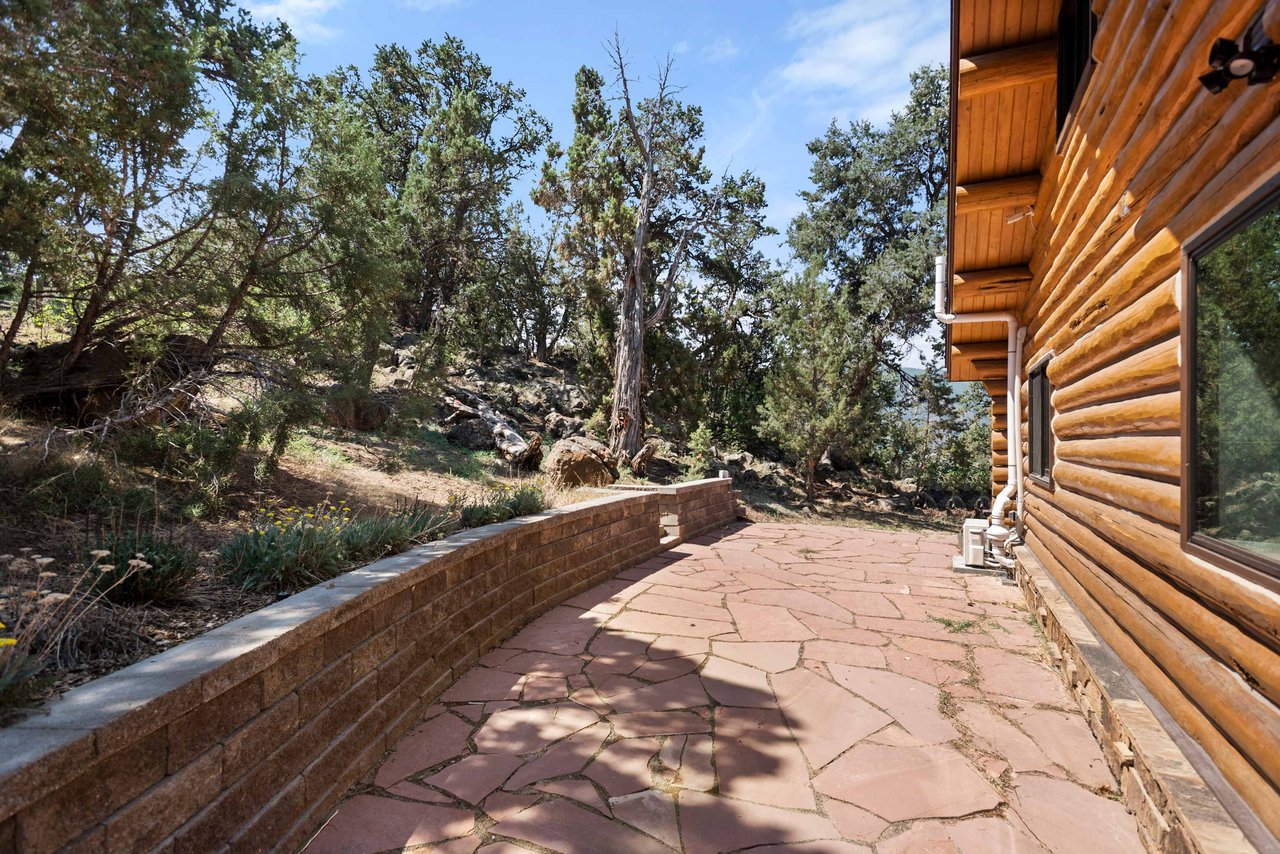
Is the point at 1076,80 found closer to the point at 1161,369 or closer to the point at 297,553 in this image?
the point at 1161,369

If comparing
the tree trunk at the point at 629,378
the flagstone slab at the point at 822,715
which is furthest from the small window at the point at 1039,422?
the tree trunk at the point at 629,378

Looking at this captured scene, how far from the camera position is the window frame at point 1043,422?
5090 millimetres

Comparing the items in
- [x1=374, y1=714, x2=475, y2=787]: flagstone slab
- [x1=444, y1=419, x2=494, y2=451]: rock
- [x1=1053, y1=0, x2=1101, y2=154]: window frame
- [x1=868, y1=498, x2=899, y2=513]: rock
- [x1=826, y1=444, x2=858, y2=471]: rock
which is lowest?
[x1=868, y1=498, x2=899, y2=513]: rock

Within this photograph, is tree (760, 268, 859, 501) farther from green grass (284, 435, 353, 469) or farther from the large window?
the large window

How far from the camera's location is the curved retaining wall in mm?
1335

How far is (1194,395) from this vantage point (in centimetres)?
209

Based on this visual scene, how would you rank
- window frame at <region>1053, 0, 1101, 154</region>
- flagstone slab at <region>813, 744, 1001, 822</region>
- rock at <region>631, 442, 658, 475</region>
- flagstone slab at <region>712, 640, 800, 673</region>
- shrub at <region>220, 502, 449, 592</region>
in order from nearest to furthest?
flagstone slab at <region>813, 744, 1001, 822</region> → shrub at <region>220, 502, 449, 592</region> → window frame at <region>1053, 0, 1101, 154</region> → flagstone slab at <region>712, 640, 800, 673</region> → rock at <region>631, 442, 658, 475</region>

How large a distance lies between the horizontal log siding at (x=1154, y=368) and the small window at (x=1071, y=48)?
1.18ft

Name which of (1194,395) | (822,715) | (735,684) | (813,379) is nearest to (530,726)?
(735,684)

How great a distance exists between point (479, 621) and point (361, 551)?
0.83 meters

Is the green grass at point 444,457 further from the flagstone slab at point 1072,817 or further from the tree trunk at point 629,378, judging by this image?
the flagstone slab at point 1072,817

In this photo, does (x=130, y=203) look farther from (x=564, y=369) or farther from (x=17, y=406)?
(x=564, y=369)

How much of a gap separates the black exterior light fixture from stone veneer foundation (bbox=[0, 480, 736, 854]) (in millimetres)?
3235

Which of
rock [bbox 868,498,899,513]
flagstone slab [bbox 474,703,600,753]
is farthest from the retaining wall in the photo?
rock [bbox 868,498,899,513]
